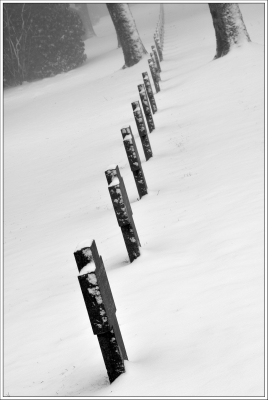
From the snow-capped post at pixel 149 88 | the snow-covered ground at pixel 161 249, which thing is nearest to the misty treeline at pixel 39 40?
the snow-covered ground at pixel 161 249

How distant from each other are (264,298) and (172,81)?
42.0 feet

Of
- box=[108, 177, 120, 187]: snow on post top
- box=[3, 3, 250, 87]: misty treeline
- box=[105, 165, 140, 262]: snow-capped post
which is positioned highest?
box=[108, 177, 120, 187]: snow on post top

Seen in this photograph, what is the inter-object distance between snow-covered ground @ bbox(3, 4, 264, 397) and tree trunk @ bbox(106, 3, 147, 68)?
319 inches

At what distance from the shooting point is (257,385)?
3027mm

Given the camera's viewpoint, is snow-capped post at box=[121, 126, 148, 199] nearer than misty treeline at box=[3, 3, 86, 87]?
Yes

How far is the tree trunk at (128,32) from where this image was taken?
22.5m

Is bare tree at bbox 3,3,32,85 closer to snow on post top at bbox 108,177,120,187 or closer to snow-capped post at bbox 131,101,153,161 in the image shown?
snow-capped post at bbox 131,101,153,161

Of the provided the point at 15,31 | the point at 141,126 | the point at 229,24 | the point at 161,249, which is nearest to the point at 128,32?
the point at 229,24

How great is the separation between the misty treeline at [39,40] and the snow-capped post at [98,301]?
95.6ft

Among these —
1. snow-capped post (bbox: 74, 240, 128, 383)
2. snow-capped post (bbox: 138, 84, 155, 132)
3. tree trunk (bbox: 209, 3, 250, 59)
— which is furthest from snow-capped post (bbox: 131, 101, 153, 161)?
tree trunk (bbox: 209, 3, 250, 59)

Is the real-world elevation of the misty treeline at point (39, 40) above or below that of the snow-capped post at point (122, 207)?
below

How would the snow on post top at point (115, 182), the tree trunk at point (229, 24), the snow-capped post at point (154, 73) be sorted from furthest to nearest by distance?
the snow-capped post at point (154, 73)
the tree trunk at point (229, 24)
the snow on post top at point (115, 182)

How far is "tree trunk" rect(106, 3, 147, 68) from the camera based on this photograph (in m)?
22.5

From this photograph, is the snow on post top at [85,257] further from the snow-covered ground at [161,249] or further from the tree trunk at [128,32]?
the tree trunk at [128,32]
